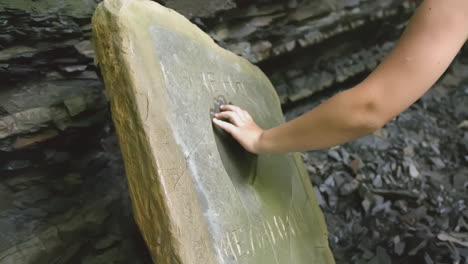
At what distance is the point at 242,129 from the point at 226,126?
5 centimetres

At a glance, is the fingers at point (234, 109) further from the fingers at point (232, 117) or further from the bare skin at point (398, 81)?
the bare skin at point (398, 81)

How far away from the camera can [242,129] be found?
118 centimetres

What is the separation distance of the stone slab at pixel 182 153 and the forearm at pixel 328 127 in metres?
0.15

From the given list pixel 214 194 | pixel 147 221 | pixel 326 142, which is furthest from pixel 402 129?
pixel 147 221

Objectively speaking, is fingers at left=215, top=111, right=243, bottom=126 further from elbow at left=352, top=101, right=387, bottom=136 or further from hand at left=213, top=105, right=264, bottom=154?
elbow at left=352, top=101, right=387, bottom=136

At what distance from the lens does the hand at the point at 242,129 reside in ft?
3.82

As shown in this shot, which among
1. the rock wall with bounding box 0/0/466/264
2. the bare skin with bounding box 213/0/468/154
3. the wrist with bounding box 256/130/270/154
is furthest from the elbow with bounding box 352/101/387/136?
the rock wall with bounding box 0/0/466/264

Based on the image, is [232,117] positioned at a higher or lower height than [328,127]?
higher

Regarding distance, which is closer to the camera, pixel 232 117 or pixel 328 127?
pixel 328 127

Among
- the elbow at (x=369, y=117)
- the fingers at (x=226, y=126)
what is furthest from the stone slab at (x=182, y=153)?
the elbow at (x=369, y=117)

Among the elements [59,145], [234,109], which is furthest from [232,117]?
[59,145]

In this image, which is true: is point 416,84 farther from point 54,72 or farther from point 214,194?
point 54,72

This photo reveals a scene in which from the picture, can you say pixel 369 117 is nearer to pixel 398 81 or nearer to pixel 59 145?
pixel 398 81

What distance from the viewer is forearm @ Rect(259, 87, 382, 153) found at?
0.94 m
